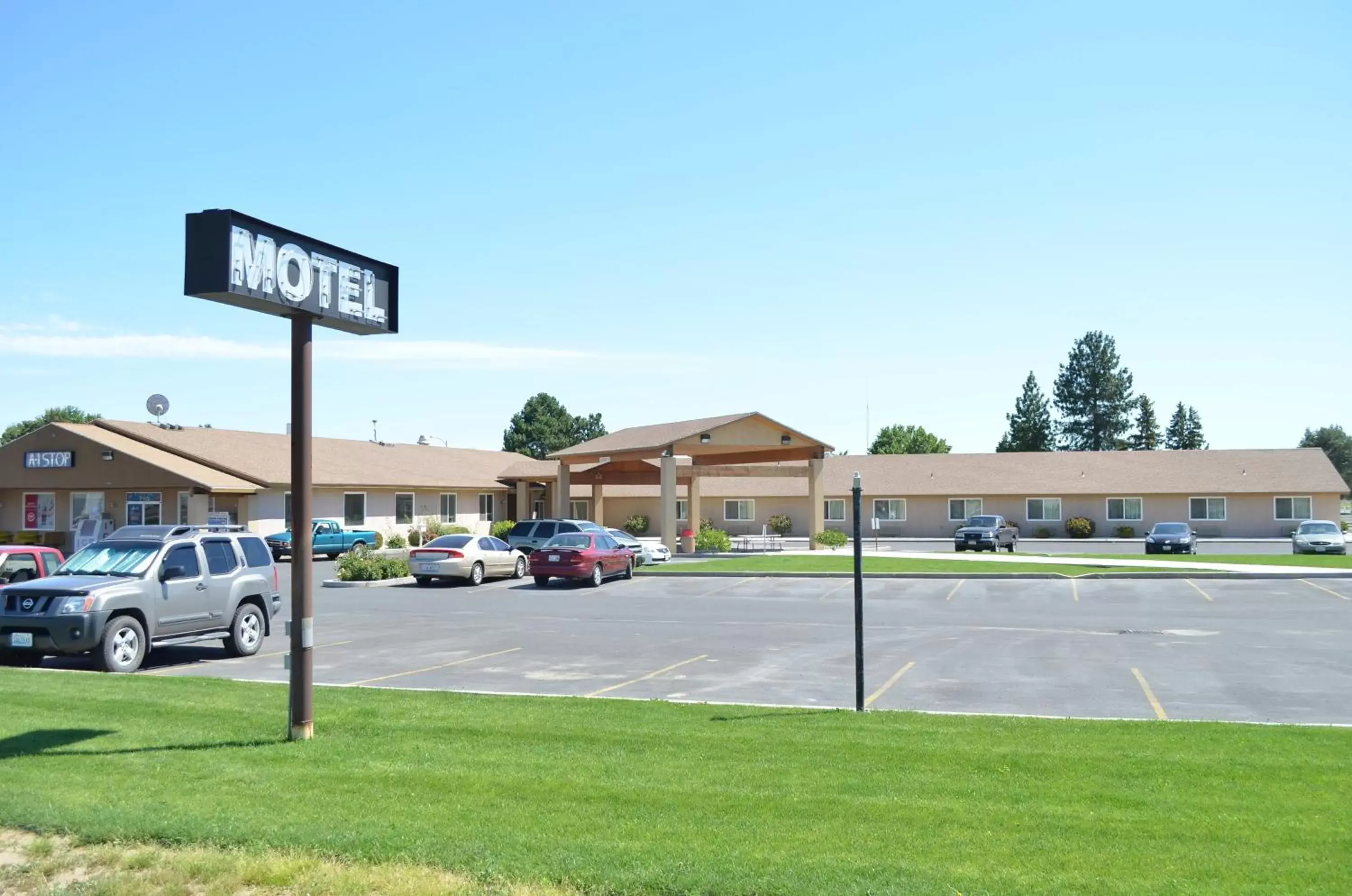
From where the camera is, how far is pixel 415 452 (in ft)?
201

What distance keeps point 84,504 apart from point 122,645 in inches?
1408

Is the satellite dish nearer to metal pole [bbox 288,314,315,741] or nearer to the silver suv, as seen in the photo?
the silver suv

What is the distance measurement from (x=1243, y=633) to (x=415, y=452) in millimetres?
48621

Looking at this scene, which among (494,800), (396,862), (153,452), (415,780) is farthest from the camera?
(153,452)

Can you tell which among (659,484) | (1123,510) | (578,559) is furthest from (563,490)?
(1123,510)

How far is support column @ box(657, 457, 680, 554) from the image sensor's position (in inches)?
1656

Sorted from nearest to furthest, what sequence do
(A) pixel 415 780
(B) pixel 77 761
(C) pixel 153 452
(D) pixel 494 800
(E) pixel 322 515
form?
(D) pixel 494 800 → (A) pixel 415 780 → (B) pixel 77 761 → (C) pixel 153 452 → (E) pixel 322 515

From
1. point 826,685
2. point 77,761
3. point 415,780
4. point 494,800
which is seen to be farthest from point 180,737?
point 826,685

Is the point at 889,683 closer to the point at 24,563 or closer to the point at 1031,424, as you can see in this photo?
the point at 24,563

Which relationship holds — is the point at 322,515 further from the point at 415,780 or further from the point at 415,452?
the point at 415,780

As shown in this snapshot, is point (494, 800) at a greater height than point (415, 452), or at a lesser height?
lesser

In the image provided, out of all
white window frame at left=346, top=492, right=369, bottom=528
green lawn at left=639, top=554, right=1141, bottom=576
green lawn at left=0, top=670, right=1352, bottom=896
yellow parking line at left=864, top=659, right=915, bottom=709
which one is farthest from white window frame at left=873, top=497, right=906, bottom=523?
green lawn at left=0, top=670, right=1352, bottom=896

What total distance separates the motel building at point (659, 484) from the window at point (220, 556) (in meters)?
24.8

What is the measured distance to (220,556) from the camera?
1666 centimetres
